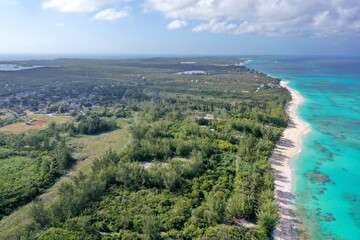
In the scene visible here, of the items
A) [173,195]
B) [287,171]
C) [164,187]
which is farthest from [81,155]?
[287,171]

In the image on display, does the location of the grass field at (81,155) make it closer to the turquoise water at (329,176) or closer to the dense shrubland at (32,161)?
the dense shrubland at (32,161)

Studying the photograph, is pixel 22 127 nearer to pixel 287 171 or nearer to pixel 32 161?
pixel 32 161

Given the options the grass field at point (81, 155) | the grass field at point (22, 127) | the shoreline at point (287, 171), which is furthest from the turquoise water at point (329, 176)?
the grass field at point (22, 127)

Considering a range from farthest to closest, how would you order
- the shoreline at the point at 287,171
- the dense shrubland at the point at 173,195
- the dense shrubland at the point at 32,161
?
1. the dense shrubland at the point at 32,161
2. the shoreline at the point at 287,171
3. the dense shrubland at the point at 173,195

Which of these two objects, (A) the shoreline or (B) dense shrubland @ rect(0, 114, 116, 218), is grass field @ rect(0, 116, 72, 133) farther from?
(A) the shoreline

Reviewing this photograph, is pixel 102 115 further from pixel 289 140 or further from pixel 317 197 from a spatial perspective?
pixel 317 197

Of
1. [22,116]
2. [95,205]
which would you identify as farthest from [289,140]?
[22,116]
